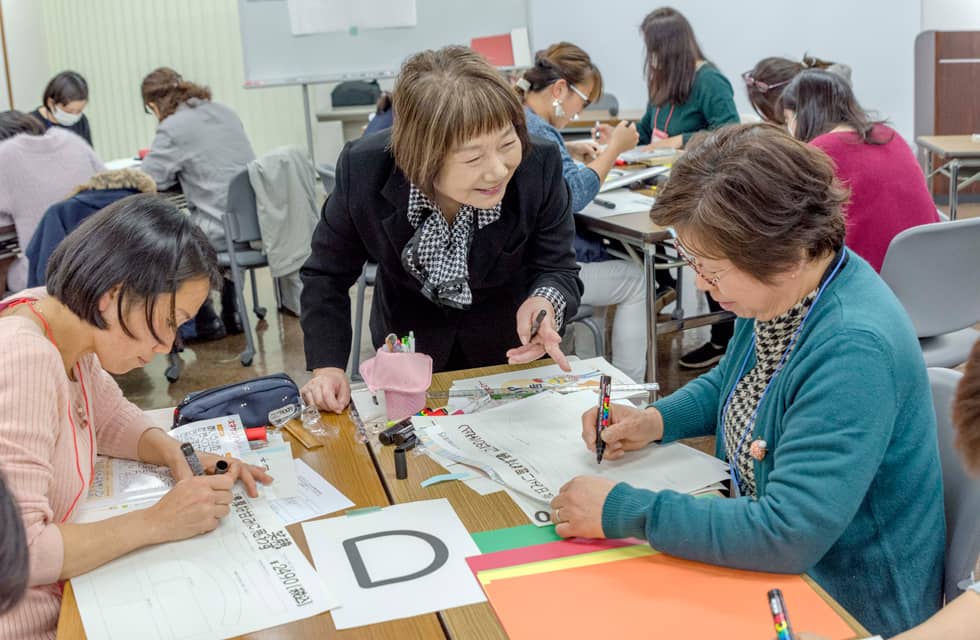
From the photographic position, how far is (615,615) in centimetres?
109

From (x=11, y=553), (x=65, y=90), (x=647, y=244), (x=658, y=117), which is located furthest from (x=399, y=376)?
(x=65, y=90)

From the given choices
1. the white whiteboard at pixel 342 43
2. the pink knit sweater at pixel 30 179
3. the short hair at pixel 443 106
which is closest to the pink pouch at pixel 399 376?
the short hair at pixel 443 106

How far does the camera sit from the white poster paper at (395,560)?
1.12m

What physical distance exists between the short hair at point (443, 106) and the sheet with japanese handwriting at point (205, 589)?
29.7 inches

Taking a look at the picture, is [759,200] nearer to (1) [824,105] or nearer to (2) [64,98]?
(1) [824,105]

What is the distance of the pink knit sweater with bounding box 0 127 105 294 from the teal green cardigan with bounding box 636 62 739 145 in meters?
2.70

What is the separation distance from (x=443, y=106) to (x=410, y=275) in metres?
0.39

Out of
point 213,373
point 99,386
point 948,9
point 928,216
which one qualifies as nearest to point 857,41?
point 948,9

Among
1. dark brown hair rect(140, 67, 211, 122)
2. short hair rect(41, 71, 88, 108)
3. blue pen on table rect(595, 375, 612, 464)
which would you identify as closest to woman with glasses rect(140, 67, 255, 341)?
dark brown hair rect(140, 67, 211, 122)

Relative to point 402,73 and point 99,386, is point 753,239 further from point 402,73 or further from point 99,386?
point 99,386

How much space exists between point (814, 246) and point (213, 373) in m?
3.45

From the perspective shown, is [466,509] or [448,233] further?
[448,233]

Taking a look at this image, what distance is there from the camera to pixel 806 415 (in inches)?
46.1

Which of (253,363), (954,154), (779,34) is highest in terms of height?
(779,34)
